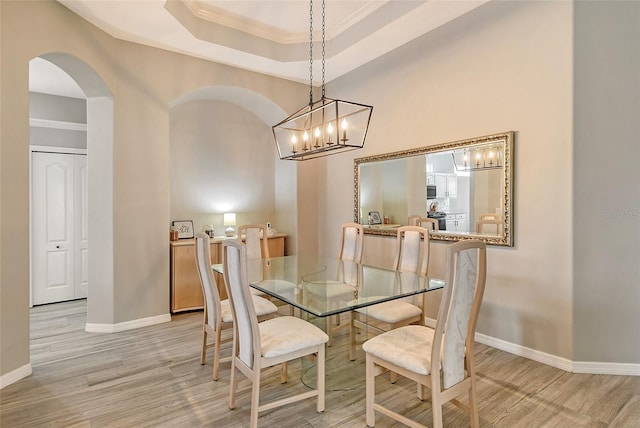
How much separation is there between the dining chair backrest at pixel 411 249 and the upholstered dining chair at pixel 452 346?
47.8 inches

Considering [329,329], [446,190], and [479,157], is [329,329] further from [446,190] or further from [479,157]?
[479,157]

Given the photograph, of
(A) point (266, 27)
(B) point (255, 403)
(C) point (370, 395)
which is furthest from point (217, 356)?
(A) point (266, 27)

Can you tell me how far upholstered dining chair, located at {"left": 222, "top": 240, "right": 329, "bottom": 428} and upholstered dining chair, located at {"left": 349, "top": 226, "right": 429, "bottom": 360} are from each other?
719 mm

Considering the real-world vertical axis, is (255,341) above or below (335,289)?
below

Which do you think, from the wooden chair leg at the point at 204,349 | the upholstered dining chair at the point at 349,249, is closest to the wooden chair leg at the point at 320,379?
the upholstered dining chair at the point at 349,249

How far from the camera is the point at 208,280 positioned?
2.60 meters

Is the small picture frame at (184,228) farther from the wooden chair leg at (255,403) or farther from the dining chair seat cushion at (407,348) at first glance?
the dining chair seat cushion at (407,348)

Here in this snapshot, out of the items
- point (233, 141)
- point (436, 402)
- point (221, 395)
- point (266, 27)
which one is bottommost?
point (221, 395)

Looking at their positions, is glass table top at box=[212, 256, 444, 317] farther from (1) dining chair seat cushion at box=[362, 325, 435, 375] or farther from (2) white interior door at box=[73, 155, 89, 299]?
(2) white interior door at box=[73, 155, 89, 299]

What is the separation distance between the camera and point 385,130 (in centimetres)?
420

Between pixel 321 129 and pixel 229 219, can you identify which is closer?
pixel 321 129

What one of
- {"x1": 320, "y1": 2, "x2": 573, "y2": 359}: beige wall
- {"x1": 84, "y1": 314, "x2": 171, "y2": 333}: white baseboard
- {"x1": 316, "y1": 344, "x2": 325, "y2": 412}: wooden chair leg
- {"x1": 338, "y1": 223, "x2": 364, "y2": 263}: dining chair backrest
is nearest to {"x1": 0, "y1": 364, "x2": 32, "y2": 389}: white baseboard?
{"x1": 84, "y1": 314, "x2": 171, "y2": 333}: white baseboard

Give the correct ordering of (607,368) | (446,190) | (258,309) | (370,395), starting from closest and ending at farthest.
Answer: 1. (370,395)
2. (607,368)
3. (258,309)
4. (446,190)

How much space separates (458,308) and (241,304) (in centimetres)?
122
